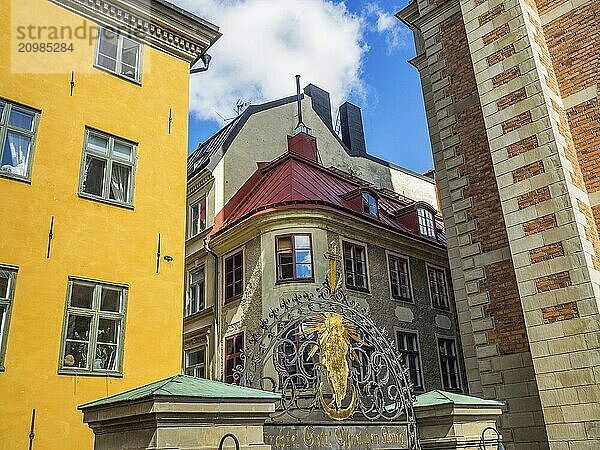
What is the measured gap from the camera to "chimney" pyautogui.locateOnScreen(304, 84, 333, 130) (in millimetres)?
26531

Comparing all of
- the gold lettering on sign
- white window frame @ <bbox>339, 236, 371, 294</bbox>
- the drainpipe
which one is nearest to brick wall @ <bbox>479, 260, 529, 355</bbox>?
the gold lettering on sign

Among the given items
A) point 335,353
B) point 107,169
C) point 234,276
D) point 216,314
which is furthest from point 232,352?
point 335,353

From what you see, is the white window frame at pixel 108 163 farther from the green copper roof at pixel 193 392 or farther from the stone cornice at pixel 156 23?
the green copper roof at pixel 193 392

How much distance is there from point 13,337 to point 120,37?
6642mm

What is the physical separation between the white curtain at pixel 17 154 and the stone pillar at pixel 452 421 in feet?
24.8

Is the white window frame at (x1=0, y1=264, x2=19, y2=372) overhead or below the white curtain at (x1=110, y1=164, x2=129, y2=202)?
below

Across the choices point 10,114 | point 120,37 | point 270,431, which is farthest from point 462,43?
point 270,431

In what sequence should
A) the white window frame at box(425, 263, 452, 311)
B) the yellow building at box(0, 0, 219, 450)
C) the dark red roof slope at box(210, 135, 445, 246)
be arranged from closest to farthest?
the yellow building at box(0, 0, 219, 450)
the dark red roof slope at box(210, 135, 445, 246)
the white window frame at box(425, 263, 452, 311)

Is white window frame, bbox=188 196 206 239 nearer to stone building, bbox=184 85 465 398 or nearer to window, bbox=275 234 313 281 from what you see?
stone building, bbox=184 85 465 398

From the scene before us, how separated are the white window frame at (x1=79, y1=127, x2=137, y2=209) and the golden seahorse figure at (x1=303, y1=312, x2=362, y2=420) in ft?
18.3

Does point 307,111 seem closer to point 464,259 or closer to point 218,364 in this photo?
point 218,364

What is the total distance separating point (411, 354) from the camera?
63.8 feet

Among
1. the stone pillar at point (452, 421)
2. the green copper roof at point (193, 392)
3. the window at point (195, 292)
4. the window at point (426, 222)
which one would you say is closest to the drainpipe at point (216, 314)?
the window at point (195, 292)

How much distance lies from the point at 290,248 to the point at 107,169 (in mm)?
8067
